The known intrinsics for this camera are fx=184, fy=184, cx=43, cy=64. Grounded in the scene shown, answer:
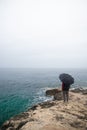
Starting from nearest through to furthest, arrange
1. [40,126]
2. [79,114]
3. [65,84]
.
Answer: [40,126], [79,114], [65,84]

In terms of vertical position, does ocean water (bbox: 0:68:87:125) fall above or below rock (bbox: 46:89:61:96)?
below

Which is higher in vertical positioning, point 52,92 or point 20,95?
point 52,92

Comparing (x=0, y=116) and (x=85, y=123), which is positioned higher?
(x=85, y=123)

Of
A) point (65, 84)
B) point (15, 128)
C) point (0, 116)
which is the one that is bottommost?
point (0, 116)

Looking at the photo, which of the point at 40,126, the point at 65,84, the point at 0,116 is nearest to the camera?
the point at 40,126

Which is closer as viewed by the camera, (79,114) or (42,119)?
(42,119)

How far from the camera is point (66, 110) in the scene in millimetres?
16641

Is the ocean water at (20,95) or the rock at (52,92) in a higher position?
the rock at (52,92)

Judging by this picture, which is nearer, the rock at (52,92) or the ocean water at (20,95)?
the ocean water at (20,95)

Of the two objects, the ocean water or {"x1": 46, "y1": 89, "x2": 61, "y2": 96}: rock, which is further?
{"x1": 46, "y1": 89, "x2": 61, "y2": 96}: rock

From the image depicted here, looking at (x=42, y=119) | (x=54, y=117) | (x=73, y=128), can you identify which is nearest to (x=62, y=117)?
(x=54, y=117)

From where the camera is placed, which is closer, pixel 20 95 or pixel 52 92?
pixel 52 92

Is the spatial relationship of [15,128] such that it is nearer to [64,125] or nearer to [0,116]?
[64,125]

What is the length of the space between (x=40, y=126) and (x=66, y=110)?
5245 millimetres
